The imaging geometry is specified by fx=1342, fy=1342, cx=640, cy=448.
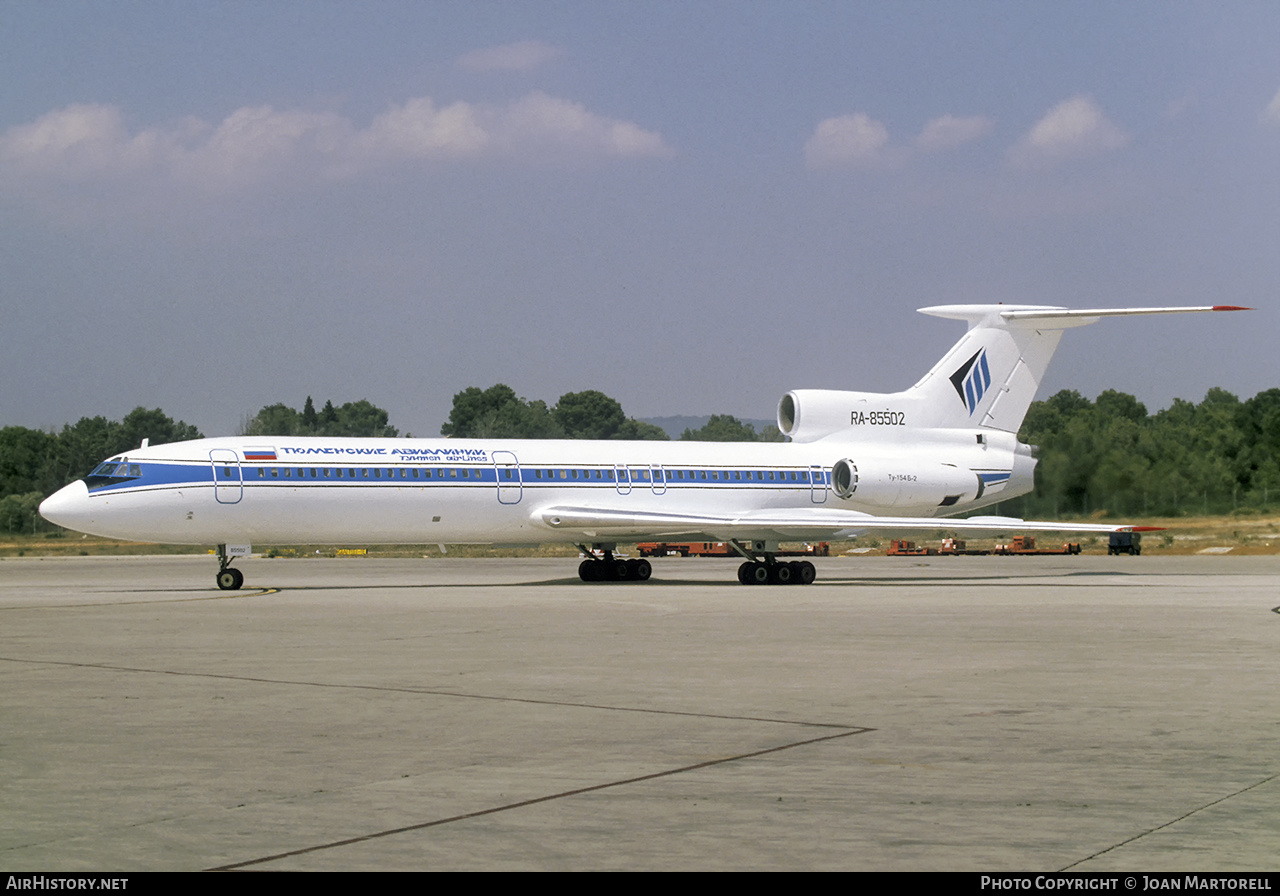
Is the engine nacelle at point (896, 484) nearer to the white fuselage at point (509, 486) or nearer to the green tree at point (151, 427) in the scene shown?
Result: the white fuselage at point (509, 486)

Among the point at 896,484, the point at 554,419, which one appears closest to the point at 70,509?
the point at 896,484

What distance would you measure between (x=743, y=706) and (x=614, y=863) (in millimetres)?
5090

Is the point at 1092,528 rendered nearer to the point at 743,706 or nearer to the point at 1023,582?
the point at 1023,582

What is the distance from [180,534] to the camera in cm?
2864

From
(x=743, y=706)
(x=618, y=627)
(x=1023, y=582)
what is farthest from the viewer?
(x=1023, y=582)

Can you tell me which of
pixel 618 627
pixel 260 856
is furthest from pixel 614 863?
pixel 618 627

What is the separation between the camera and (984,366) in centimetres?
3591

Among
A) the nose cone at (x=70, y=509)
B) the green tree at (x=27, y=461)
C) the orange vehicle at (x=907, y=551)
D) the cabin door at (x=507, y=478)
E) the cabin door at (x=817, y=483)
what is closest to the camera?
the nose cone at (x=70, y=509)

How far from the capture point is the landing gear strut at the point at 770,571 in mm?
32375

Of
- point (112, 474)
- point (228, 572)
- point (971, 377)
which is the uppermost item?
point (971, 377)

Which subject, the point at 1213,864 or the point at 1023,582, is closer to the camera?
the point at 1213,864

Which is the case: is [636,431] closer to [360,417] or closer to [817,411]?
[360,417]

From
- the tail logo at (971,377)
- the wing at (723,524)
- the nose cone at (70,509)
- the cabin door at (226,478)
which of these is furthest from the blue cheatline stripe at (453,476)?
the tail logo at (971,377)

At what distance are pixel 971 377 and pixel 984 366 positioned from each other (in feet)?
1.49
